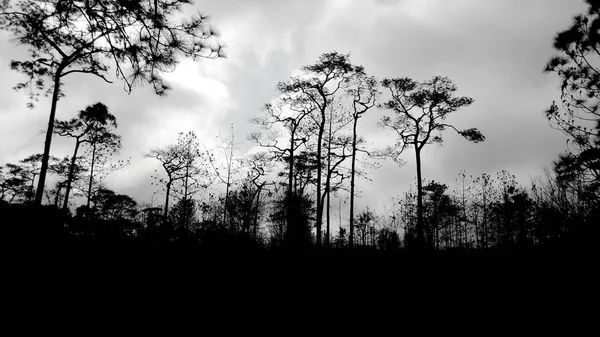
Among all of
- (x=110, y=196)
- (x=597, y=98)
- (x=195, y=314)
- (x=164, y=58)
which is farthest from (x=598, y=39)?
(x=110, y=196)

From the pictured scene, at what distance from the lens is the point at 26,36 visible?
4254mm

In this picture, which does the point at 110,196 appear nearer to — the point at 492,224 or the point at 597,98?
the point at 597,98

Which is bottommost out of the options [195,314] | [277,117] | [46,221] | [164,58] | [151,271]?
[195,314]

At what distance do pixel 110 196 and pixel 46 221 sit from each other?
3375 centimetres

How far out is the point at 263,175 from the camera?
27250mm

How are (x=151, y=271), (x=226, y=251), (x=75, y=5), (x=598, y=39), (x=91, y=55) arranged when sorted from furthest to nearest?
1. (x=598, y=39)
2. (x=226, y=251)
3. (x=151, y=271)
4. (x=91, y=55)
5. (x=75, y=5)

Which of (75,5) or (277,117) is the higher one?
(277,117)

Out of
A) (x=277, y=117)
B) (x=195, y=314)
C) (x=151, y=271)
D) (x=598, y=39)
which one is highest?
(x=277, y=117)

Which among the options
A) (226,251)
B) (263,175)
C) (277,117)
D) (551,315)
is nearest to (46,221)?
(226,251)

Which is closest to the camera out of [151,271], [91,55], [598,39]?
[91,55]

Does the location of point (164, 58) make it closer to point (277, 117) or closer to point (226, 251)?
point (226, 251)

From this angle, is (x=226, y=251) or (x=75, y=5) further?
(x=226, y=251)

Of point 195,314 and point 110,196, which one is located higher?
point 110,196

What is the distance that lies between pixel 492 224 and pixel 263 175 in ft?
102
